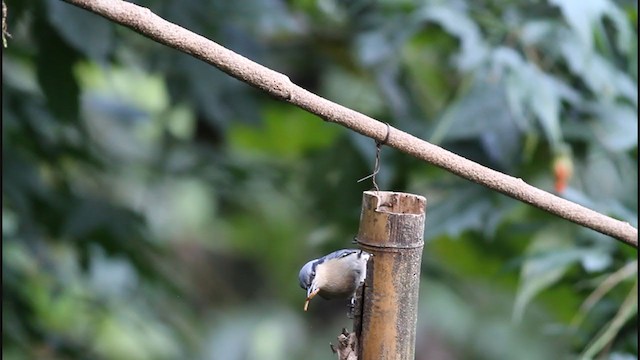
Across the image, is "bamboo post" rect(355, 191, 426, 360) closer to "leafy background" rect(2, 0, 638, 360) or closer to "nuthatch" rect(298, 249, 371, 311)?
"nuthatch" rect(298, 249, 371, 311)

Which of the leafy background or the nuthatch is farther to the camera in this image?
the leafy background

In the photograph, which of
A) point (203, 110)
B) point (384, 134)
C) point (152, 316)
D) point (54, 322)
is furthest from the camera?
point (54, 322)

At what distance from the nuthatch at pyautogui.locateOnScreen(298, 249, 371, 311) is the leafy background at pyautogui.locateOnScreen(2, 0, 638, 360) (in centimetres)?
54

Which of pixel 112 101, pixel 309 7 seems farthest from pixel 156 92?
pixel 309 7

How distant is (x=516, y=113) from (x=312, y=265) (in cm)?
72

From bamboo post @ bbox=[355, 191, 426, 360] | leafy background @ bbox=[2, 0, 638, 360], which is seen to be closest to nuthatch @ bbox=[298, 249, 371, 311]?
bamboo post @ bbox=[355, 191, 426, 360]

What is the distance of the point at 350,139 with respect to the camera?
1755 millimetres

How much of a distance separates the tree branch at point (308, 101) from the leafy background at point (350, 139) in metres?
0.47

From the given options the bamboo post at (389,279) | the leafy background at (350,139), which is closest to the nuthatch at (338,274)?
the bamboo post at (389,279)

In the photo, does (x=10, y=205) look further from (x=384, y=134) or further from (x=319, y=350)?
(x=319, y=350)

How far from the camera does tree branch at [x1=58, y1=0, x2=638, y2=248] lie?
30.0 inches

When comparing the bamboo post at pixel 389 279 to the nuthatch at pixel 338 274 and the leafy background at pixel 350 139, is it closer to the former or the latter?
the nuthatch at pixel 338 274

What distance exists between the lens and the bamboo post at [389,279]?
81 cm

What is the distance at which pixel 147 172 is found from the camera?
2.32m
